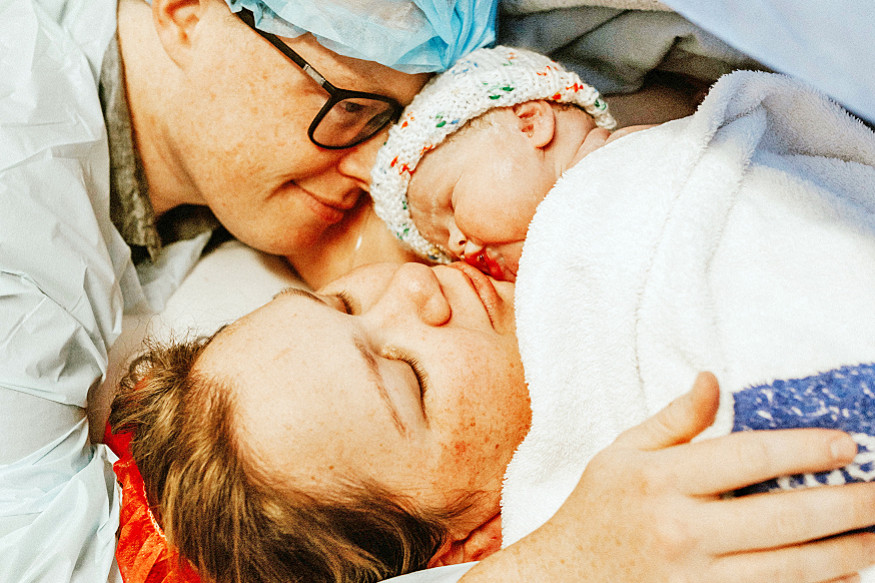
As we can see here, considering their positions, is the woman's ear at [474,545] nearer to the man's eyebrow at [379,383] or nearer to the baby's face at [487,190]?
the man's eyebrow at [379,383]

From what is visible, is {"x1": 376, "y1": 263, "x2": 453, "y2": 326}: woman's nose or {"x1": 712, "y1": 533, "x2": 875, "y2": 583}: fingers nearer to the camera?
{"x1": 712, "y1": 533, "x2": 875, "y2": 583}: fingers

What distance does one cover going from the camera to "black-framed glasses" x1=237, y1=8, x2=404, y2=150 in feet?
4.31

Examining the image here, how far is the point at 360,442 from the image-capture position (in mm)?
1056

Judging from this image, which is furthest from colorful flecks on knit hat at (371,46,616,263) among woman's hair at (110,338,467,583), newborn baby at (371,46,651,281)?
woman's hair at (110,338,467,583)

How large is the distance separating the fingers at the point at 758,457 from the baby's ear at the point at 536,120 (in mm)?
693

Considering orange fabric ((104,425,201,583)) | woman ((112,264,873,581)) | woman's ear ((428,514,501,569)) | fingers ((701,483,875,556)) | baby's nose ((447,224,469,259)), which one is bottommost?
orange fabric ((104,425,201,583))

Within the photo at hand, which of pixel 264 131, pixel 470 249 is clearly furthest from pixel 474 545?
pixel 264 131

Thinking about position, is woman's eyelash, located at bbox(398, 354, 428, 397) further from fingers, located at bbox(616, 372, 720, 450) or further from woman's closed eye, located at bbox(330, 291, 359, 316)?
fingers, located at bbox(616, 372, 720, 450)

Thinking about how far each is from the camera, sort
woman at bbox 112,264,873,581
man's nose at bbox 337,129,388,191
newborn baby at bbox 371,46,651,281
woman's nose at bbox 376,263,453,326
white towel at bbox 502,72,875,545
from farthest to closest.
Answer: man's nose at bbox 337,129,388,191 → newborn baby at bbox 371,46,651,281 → woman's nose at bbox 376,263,453,326 → woman at bbox 112,264,873,581 → white towel at bbox 502,72,875,545

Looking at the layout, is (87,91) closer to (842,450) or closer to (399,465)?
(399,465)

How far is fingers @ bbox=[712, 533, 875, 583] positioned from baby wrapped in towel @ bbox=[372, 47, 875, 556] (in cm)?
7

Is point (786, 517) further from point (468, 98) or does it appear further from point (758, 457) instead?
point (468, 98)

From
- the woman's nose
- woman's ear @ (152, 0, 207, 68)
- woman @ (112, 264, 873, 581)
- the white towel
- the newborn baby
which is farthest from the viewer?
woman's ear @ (152, 0, 207, 68)

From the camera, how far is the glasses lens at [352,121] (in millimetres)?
1380
